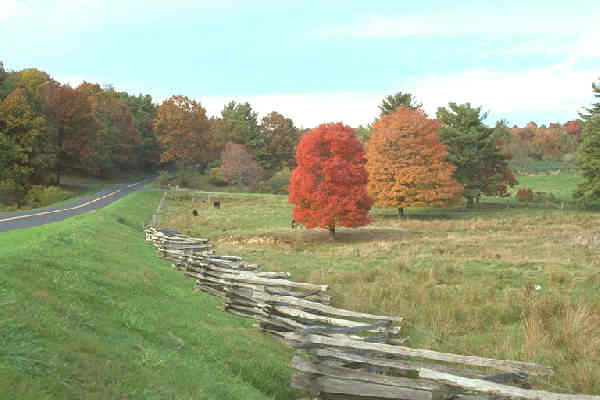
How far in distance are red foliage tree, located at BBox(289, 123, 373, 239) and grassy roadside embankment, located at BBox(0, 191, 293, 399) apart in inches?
727

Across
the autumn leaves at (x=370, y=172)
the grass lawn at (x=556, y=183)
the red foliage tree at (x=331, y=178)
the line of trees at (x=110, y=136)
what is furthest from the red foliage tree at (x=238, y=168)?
the grass lawn at (x=556, y=183)

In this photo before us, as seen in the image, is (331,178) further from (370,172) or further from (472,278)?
(472,278)

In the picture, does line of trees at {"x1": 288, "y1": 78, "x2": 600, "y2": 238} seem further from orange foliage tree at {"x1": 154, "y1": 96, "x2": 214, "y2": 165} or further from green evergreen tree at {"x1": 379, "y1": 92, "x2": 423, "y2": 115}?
orange foliage tree at {"x1": 154, "y1": 96, "x2": 214, "y2": 165}

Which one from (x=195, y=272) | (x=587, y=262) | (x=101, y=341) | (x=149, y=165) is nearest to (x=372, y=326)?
(x=101, y=341)

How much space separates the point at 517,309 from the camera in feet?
37.9

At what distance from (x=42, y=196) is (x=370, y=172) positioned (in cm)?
3107

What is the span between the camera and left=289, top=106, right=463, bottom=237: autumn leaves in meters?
30.4

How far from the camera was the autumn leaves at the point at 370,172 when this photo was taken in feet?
99.6

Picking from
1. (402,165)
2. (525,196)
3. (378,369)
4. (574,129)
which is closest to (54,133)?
(402,165)

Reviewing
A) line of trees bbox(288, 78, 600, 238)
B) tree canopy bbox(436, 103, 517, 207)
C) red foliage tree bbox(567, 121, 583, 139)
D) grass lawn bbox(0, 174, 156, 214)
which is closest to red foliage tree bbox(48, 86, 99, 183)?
grass lawn bbox(0, 174, 156, 214)

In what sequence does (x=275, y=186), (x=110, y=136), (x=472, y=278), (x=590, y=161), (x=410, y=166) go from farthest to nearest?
1. (x=110, y=136)
2. (x=275, y=186)
3. (x=590, y=161)
4. (x=410, y=166)
5. (x=472, y=278)

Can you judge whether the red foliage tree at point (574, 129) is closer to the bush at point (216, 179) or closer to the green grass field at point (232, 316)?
the bush at point (216, 179)

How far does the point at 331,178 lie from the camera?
30359mm

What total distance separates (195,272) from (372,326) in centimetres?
868
